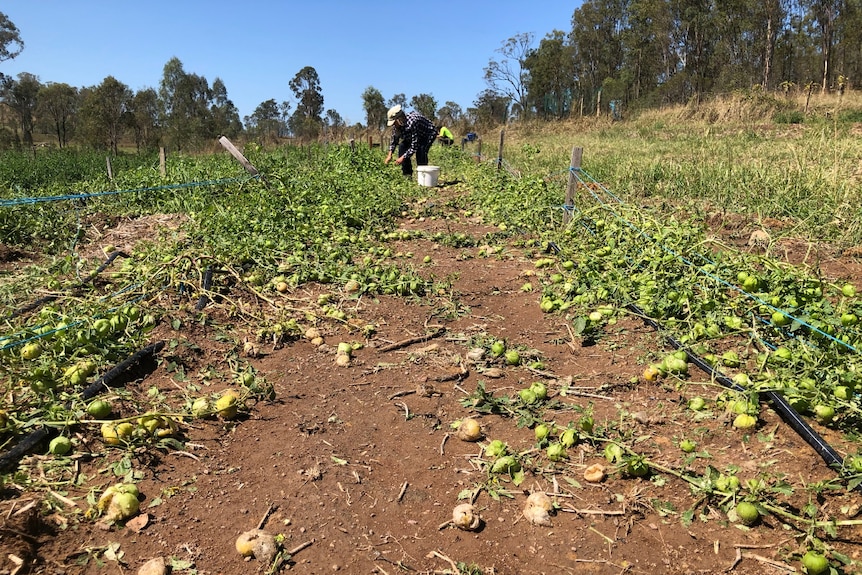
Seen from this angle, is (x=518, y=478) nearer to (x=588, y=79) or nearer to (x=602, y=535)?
(x=602, y=535)

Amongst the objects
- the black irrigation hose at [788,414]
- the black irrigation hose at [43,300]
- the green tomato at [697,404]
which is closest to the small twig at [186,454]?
the black irrigation hose at [43,300]

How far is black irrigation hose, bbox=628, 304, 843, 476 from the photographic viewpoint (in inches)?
91.0

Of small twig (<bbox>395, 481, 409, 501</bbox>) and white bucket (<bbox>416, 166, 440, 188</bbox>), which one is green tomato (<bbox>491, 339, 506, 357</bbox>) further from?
white bucket (<bbox>416, 166, 440, 188</bbox>)

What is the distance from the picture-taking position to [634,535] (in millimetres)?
2102

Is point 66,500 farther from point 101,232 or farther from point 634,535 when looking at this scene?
point 101,232

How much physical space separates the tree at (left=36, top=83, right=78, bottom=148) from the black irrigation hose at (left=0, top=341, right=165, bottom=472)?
112 ft

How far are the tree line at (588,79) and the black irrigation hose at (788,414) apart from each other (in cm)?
2301

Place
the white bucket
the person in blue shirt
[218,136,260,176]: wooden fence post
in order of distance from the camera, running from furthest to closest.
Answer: the person in blue shirt
the white bucket
[218,136,260,176]: wooden fence post

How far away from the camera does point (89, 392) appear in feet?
9.28

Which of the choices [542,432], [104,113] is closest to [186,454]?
[542,432]

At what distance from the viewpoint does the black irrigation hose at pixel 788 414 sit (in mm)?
2312

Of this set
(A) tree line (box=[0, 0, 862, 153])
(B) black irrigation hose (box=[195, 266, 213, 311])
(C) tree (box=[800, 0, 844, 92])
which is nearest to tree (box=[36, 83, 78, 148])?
(A) tree line (box=[0, 0, 862, 153])

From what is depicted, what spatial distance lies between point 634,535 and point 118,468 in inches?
86.0

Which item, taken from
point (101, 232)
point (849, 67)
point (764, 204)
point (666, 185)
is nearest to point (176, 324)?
point (101, 232)
